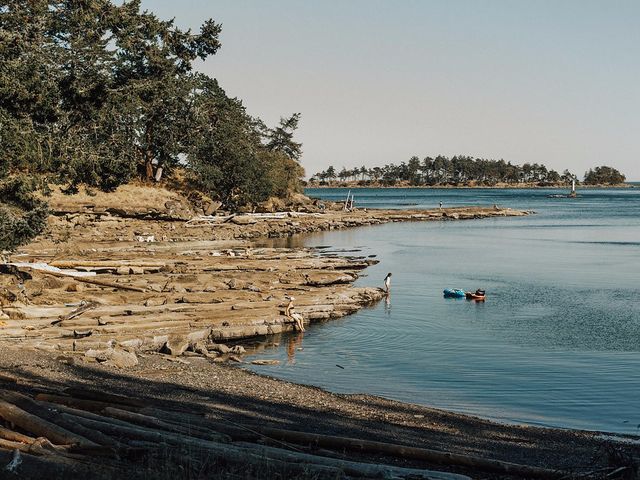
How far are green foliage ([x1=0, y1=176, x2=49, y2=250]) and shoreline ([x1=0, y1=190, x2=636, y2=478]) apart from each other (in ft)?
8.00

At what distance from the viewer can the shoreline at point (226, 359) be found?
15453 mm

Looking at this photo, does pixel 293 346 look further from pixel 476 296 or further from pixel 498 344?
pixel 476 296

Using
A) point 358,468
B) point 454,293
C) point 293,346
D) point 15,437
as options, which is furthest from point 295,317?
point 15,437

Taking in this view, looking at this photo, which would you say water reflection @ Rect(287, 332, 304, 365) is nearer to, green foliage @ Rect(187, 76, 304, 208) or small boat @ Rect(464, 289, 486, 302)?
small boat @ Rect(464, 289, 486, 302)

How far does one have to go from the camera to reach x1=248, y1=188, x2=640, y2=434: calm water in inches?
806

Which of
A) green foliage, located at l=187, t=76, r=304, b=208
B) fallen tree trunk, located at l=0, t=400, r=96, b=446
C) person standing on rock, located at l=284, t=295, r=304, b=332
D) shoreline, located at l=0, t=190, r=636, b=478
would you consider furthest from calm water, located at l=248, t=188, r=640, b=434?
green foliage, located at l=187, t=76, r=304, b=208

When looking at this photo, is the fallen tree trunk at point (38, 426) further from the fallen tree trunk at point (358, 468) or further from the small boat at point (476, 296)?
the small boat at point (476, 296)

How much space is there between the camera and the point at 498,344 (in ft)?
92.1

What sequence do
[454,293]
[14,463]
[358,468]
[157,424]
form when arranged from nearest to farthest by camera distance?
[14,463] → [358,468] → [157,424] → [454,293]

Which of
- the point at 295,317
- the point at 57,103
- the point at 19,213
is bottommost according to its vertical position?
the point at 295,317

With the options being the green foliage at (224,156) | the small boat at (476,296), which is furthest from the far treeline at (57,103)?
the green foliage at (224,156)

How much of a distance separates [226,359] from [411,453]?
Answer: 12.0m

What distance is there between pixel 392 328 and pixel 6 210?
15699mm

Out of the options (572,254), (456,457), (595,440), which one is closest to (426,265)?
(572,254)
